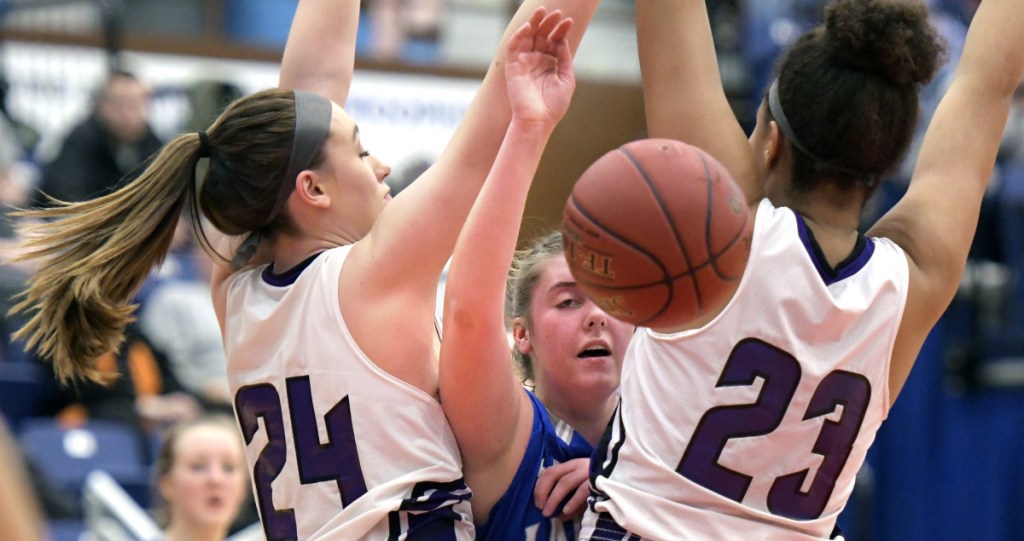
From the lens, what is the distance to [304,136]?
119 inches

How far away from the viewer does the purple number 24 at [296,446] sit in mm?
2895

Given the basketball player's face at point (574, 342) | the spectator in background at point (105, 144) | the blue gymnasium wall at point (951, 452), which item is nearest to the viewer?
the basketball player's face at point (574, 342)

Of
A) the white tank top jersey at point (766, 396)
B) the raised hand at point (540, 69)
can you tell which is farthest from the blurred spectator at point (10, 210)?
the white tank top jersey at point (766, 396)

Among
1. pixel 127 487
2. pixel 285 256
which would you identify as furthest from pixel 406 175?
pixel 285 256

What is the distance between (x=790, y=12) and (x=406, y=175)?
3.18 meters

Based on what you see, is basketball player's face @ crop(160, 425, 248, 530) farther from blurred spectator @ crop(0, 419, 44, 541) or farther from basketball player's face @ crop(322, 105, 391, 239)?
blurred spectator @ crop(0, 419, 44, 541)

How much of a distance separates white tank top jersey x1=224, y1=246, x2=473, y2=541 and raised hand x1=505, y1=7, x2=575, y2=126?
0.56 metres

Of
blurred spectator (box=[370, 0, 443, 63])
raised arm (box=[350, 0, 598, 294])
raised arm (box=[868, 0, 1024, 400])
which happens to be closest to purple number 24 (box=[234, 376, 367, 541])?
raised arm (box=[350, 0, 598, 294])

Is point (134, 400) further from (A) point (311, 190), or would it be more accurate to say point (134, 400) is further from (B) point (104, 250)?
(A) point (311, 190)

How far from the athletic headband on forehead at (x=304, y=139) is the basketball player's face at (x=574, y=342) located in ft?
2.48

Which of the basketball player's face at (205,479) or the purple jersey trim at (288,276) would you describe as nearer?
the purple jersey trim at (288,276)

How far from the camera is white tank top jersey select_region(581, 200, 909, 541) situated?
2664mm

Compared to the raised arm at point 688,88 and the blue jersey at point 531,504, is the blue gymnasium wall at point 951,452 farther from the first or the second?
the raised arm at point 688,88

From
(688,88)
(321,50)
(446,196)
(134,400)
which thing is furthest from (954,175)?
(134,400)
